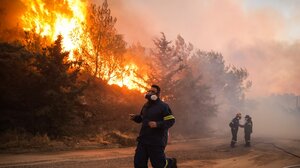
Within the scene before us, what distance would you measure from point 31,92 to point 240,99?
5493 centimetres

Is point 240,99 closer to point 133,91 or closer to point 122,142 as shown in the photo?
point 133,91

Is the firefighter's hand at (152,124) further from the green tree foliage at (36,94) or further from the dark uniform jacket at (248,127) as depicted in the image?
the dark uniform jacket at (248,127)

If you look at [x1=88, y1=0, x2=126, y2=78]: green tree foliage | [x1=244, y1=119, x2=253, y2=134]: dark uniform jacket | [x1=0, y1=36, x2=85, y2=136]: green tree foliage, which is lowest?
[x1=244, y1=119, x2=253, y2=134]: dark uniform jacket

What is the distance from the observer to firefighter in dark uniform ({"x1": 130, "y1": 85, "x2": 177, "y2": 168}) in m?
6.51

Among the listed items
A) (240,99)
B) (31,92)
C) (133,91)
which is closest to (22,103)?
(31,92)

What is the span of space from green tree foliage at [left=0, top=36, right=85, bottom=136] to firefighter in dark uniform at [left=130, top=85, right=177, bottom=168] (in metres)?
10.2

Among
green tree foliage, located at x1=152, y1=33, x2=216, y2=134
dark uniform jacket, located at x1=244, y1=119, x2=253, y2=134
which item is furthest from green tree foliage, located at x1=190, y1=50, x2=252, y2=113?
dark uniform jacket, located at x1=244, y1=119, x2=253, y2=134

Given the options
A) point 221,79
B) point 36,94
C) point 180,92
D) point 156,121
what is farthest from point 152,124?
point 221,79

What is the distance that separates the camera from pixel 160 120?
6652 millimetres

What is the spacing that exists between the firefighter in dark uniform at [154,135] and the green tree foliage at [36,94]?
10.2 m

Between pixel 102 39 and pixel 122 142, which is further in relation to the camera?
pixel 102 39

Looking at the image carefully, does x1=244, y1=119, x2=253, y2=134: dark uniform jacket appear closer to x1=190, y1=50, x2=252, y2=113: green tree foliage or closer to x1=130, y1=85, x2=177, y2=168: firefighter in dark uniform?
x1=130, y1=85, x2=177, y2=168: firefighter in dark uniform

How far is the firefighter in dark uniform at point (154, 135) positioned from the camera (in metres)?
6.51

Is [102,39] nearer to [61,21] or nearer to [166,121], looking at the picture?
[61,21]
